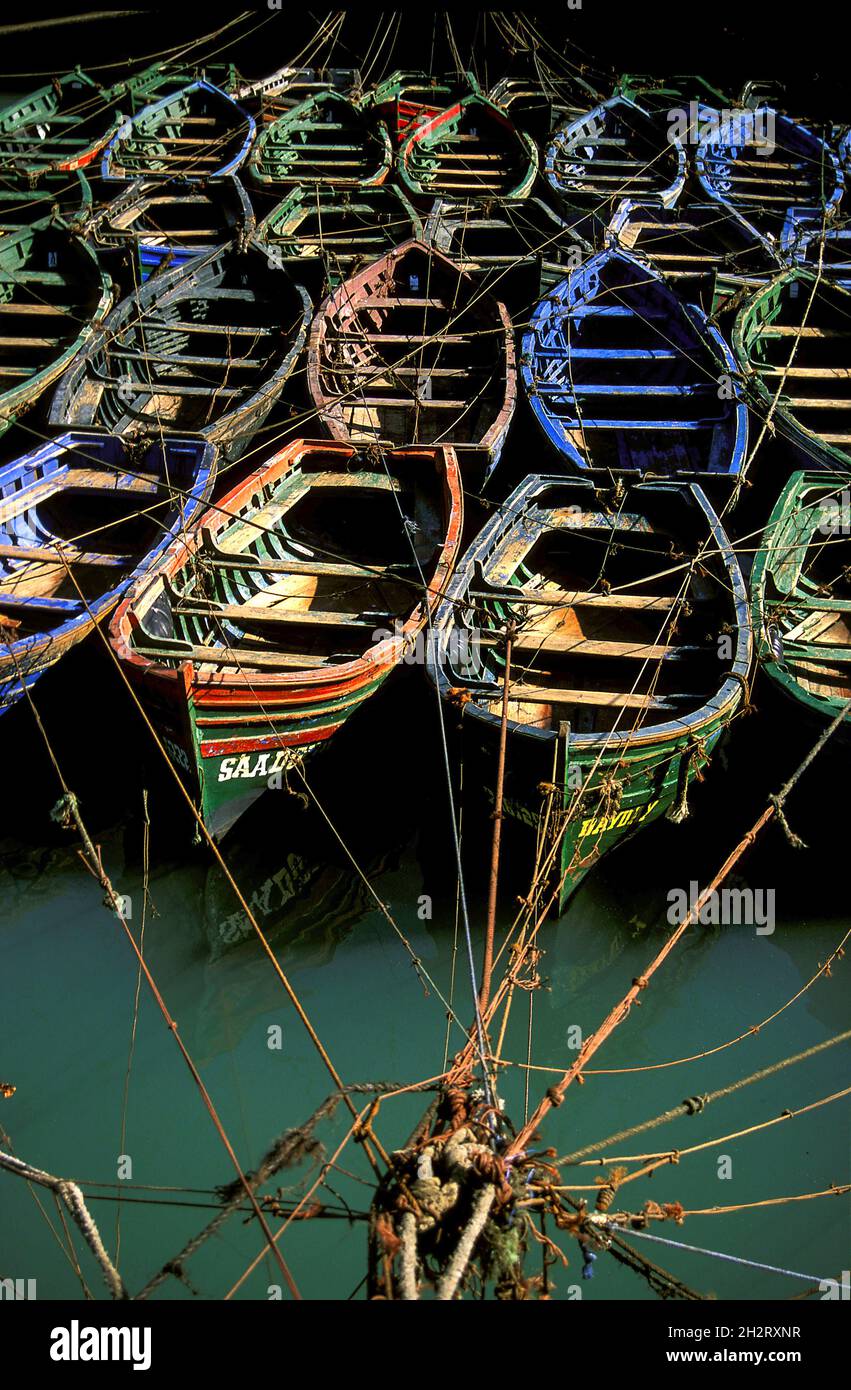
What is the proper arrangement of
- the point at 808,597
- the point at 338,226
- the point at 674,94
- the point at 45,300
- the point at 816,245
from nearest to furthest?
the point at 808,597 → the point at 45,300 → the point at 816,245 → the point at 338,226 → the point at 674,94

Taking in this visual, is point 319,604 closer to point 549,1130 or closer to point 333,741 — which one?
point 333,741

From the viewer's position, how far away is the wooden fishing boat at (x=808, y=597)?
337 inches

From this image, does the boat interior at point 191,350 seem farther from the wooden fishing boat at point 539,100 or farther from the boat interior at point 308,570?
the wooden fishing boat at point 539,100

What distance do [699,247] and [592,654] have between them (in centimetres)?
1008

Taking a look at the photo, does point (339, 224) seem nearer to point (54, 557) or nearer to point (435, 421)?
point (435, 421)

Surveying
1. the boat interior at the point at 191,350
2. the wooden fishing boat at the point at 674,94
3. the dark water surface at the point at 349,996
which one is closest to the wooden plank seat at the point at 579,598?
the dark water surface at the point at 349,996

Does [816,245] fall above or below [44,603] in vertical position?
above

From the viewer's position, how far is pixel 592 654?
30.2ft

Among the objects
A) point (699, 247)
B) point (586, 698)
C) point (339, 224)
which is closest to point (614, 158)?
point (699, 247)

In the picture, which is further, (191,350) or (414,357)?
(191,350)

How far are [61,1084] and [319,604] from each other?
5.32 metres

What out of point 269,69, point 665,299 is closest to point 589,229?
point 665,299

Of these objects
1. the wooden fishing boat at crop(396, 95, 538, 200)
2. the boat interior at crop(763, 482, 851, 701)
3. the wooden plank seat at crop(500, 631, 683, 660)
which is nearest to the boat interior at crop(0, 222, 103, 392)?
the wooden fishing boat at crop(396, 95, 538, 200)

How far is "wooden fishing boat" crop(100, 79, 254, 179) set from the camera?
17.4m
